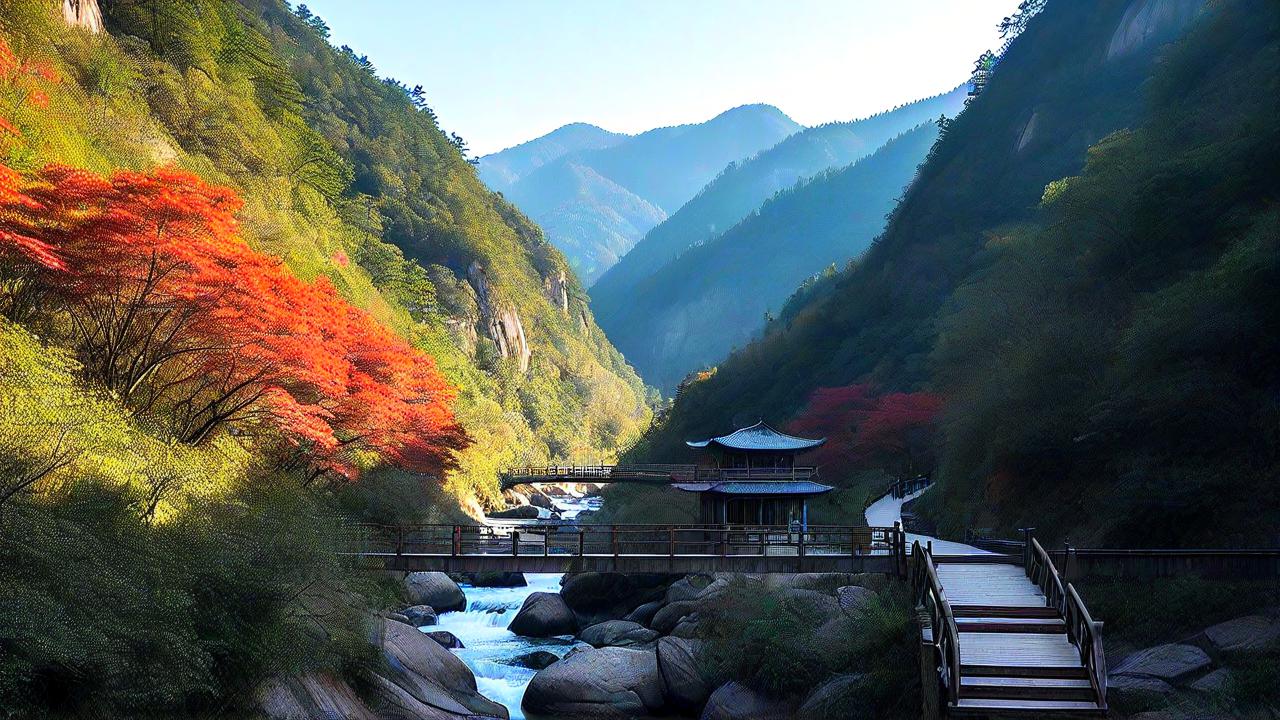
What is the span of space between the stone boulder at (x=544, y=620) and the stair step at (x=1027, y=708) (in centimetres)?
2338

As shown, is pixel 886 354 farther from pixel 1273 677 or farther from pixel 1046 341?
pixel 1273 677

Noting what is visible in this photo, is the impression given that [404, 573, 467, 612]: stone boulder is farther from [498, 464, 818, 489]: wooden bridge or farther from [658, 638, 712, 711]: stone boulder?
[658, 638, 712, 711]: stone boulder

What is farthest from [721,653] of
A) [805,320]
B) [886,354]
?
[805,320]

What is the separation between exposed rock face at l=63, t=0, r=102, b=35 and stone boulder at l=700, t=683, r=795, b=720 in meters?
37.1

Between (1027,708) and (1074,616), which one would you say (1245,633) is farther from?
(1027,708)

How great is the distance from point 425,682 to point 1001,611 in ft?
42.3

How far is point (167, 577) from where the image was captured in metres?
14.0

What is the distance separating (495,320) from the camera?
347 feet

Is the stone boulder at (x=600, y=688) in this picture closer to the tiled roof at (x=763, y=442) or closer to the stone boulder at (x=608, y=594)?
the stone boulder at (x=608, y=594)

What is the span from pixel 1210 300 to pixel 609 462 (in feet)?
319

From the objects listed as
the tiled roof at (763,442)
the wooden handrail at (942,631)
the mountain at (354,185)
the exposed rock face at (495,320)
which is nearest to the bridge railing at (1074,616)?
the wooden handrail at (942,631)

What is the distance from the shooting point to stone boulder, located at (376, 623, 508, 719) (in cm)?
2061

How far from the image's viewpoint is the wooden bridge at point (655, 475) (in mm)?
37188

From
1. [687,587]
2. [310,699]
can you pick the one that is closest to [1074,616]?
[310,699]
